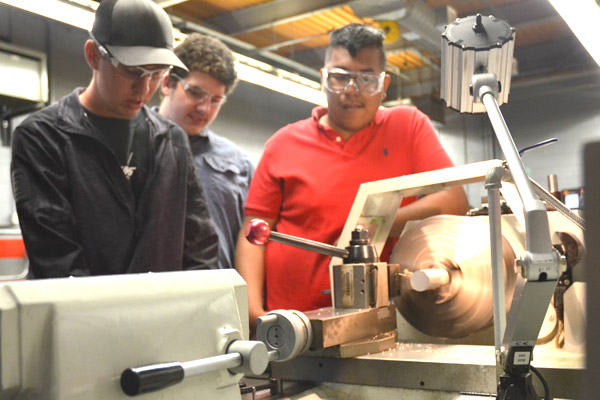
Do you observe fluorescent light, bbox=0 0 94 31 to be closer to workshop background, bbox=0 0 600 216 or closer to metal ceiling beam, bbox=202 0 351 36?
workshop background, bbox=0 0 600 216

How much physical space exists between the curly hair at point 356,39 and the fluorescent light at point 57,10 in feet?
3.89

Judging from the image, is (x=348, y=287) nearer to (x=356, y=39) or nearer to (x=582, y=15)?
(x=356, y=39)

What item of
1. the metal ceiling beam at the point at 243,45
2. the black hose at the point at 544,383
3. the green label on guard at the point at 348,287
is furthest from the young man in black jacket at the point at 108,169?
the metal ceiling beam at the point at 243,45

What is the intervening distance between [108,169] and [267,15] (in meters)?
3.87

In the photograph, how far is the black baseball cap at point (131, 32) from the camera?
1519mm

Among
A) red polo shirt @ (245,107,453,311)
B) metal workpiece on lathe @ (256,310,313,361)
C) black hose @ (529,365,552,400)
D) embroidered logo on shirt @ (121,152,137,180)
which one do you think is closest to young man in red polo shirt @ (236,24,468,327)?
red polo shirt @ (245,107,453,311)

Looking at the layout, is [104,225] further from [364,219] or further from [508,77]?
[508,77]

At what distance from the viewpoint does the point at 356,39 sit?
173 cm

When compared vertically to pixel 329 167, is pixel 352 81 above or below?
above

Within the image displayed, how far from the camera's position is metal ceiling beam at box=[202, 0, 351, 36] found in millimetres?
4914

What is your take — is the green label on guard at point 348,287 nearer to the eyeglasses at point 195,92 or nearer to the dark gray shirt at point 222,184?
the dark gray shirt at point 222,184

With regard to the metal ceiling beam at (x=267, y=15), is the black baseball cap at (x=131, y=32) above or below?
below

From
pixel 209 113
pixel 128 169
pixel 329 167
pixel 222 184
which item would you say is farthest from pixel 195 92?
pixel 329 167

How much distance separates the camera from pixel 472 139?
21.7ft
